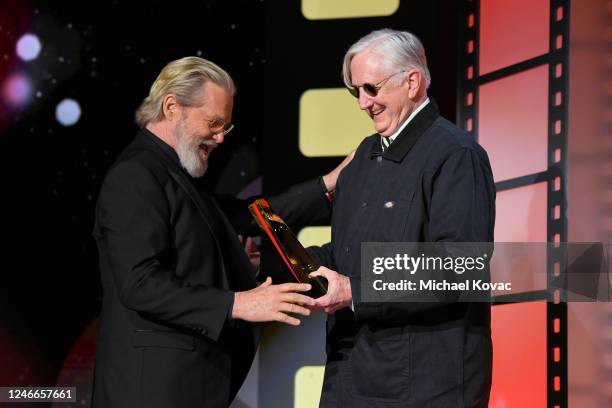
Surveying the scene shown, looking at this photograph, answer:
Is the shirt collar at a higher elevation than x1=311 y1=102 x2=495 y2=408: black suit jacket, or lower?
higher

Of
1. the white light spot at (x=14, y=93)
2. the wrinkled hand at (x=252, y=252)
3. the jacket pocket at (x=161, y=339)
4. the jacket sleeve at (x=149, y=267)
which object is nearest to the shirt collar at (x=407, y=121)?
the jacket sleeve at (x=149, y=267)

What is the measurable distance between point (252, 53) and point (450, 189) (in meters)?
1.48

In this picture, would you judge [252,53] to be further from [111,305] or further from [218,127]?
[111,305]

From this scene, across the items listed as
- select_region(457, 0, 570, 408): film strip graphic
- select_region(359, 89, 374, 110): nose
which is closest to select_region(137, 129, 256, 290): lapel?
select_region(359, 89, 374, 110): nose

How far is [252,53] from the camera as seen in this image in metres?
3.74

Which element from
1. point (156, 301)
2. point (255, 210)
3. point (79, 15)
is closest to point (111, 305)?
point (156, 301)

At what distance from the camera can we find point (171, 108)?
2.87m

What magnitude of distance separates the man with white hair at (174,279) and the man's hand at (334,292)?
48mm

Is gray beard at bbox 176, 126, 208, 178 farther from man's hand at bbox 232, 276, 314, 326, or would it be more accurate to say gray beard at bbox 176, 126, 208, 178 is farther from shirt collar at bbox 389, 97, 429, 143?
shirt collar at bbox 389, 97, 429, 143

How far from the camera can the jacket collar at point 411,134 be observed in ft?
8.61

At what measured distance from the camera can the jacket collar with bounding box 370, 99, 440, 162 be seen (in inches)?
103

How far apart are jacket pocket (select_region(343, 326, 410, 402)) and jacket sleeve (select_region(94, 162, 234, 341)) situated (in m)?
0.37

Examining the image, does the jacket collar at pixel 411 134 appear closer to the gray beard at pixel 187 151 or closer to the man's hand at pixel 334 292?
the man's hand at pixel 334 292

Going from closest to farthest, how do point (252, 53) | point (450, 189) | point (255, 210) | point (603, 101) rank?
point (450, 189) < point (255, 210) < point (603, 101) < point (252, 53)
